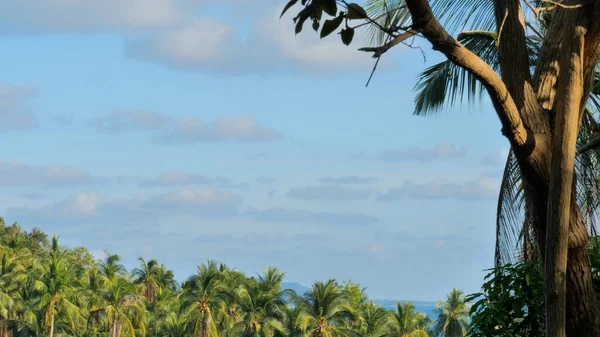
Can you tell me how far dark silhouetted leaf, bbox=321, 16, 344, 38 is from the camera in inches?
161

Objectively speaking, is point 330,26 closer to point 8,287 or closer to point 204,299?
point 204,299

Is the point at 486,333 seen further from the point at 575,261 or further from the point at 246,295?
the point at 246,295

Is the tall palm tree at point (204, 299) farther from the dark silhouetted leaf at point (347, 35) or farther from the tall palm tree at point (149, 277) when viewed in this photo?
the dark silhouetted leaf at point (347, 35)

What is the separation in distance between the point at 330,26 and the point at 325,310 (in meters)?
44.8

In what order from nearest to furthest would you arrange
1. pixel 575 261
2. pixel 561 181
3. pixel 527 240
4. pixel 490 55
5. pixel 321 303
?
1. pixel 561 181
2. pixel 575 261
3. pixel 527 240
4. pixel 490 55
5. pixel 321 303

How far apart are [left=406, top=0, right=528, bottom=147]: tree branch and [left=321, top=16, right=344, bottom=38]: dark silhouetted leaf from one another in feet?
2.62

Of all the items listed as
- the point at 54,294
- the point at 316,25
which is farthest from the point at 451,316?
the point at 316,25

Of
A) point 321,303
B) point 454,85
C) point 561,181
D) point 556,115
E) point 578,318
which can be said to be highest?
point 321,303

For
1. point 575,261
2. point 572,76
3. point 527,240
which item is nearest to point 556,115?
point 572,76

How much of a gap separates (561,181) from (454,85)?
4890mm

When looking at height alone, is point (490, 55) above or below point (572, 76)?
above

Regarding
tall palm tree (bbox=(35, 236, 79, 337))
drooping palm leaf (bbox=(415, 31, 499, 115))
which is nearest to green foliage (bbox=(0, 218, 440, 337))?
tall palm tree (bbox=(35, 236, 79, 337))

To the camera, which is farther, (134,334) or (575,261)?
(134,334)

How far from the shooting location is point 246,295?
53.0 meters
